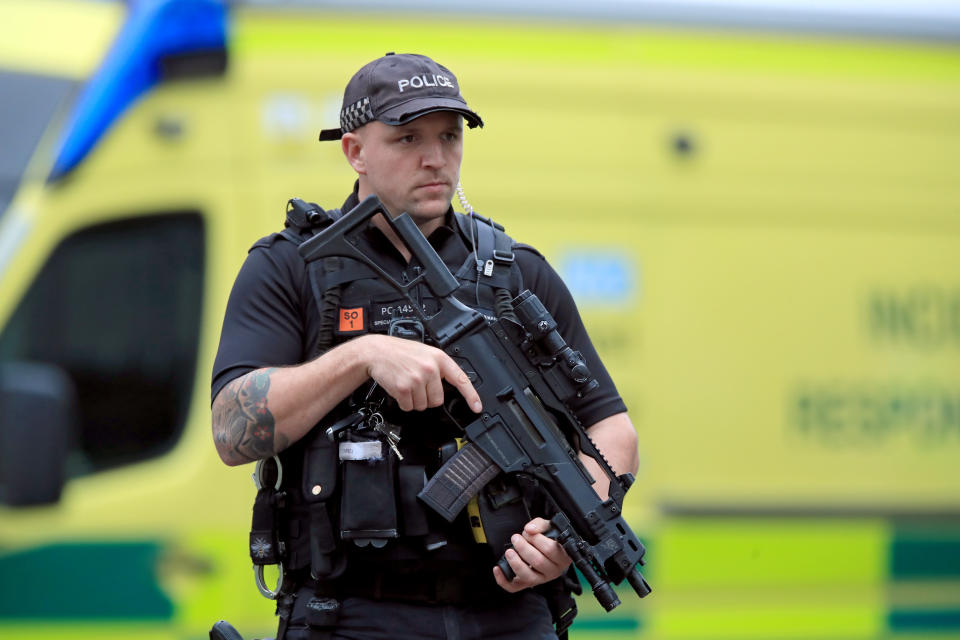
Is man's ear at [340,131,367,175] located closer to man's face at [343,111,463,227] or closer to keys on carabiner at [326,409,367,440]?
man's face at [343,111,463,227]

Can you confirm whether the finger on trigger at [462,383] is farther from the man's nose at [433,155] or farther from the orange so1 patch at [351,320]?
the man's nose at [433,155]

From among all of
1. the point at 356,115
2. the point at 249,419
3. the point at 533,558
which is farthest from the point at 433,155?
the point at 533,558

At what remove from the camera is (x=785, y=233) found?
382 centimetres

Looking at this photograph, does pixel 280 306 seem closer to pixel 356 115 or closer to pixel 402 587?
pixel 356 115

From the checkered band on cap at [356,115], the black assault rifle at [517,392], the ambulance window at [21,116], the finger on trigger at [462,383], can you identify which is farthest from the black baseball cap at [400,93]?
the ambulance window at [21,116]

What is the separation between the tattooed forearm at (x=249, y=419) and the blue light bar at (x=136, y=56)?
62.3 inches

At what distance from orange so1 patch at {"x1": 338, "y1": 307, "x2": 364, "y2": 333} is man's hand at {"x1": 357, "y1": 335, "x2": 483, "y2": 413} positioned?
0.36 feet

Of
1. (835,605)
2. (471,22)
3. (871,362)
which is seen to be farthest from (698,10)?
(835,605)

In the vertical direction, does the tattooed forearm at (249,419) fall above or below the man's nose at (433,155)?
below

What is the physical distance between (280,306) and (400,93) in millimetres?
417

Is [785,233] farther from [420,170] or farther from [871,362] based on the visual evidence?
[420,170]

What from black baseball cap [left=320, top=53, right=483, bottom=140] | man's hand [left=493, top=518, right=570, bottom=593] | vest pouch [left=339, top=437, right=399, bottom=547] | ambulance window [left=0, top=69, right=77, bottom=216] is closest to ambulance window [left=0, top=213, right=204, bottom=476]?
ambulance window [left=0, top=69, right=77, bottom=216]

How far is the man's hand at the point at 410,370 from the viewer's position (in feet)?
6.30

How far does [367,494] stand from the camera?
202 cm
